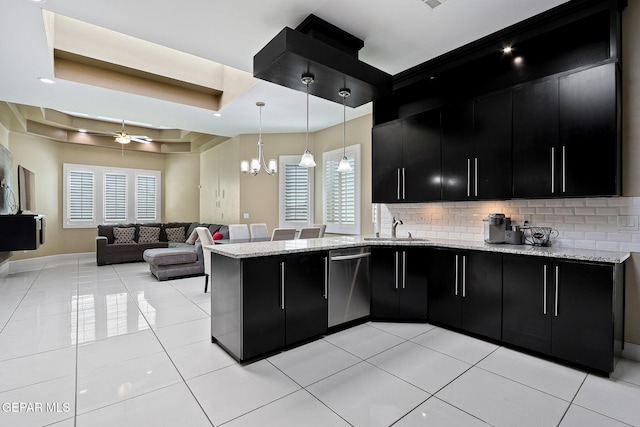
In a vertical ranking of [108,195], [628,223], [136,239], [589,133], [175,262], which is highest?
[589,133]

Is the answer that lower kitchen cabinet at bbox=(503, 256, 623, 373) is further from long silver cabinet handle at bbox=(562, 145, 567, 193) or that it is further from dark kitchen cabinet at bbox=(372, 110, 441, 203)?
dark kitchen cabinet at bbox=(372, 110, 441, 203)

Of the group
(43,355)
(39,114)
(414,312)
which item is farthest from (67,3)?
(39,114)

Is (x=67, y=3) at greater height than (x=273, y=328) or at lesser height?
greater

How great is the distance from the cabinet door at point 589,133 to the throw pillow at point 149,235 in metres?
8.60

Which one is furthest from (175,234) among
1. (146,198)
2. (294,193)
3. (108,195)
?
→ (294,193)

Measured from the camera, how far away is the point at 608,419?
1.82 metres

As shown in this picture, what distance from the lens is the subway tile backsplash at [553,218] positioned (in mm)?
2605

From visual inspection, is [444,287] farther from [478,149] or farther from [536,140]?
[536,140]

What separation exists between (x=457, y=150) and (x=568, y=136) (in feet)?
3.20

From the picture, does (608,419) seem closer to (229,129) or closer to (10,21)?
(10,21)

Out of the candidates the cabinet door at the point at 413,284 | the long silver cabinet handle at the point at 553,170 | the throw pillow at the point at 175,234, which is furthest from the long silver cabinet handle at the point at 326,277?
the throw pillow at the point at 175,234

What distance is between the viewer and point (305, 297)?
9.45 feet

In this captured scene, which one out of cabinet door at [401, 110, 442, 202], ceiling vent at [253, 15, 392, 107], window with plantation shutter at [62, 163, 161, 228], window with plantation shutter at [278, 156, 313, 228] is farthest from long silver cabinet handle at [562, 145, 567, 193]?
window with plantation shutter at [62, 163, 161, 228]

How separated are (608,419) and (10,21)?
5.73m
